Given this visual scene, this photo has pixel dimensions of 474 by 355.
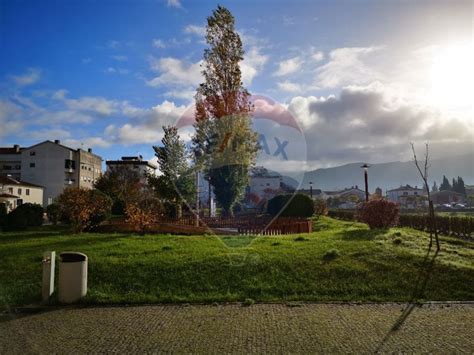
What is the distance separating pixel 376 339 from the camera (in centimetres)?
523

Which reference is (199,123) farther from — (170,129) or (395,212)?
(170,129)

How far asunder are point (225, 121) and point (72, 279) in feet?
32.8

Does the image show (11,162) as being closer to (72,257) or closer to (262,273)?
(72,257)

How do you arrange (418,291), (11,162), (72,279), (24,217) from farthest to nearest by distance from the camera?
(11,162) → (24,217) → (418,291) → (72,279)

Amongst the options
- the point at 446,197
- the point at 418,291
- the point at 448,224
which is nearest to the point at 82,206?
the point at 418,291

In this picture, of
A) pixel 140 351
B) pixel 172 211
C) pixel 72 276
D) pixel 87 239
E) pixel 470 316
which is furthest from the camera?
pixel 172 211

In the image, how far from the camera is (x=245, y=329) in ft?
18.6

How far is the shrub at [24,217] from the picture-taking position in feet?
63.1

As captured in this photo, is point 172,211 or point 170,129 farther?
point 170,129

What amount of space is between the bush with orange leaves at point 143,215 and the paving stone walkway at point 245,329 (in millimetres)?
10064

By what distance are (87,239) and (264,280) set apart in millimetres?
8920

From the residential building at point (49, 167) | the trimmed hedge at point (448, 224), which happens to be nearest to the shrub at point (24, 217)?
the trimmed hedge at point (448, 224)

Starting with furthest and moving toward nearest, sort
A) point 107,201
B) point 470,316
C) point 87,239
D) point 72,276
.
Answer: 1. point 107,201
2. point 87,239
3. point 72,276
4. point 470,316

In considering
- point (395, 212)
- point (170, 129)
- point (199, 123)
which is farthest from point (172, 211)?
point (395, 212)
